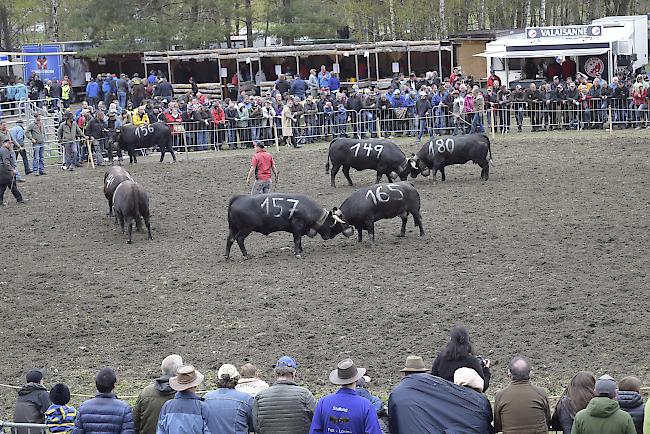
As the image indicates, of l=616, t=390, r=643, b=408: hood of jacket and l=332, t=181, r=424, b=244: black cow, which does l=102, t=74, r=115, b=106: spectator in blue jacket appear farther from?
l=616, t=390, r=643, b=408: hood of jacket

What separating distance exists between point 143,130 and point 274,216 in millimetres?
11300

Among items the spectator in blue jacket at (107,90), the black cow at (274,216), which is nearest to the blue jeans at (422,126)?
the black cow at (274,216)

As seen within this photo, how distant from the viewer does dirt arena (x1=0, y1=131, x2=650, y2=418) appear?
13.7 metres

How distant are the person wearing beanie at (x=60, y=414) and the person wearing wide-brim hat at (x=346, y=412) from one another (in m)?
2.45

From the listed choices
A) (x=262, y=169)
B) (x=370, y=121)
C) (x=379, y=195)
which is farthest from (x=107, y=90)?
(x=379, y=195)

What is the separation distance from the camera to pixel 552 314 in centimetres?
1462

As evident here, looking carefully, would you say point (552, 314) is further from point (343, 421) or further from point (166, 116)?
point (166, 116)

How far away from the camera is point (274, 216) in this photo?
18641 mm

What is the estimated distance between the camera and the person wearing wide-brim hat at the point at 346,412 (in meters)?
7.79

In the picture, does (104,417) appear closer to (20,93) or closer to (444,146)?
(444,146)

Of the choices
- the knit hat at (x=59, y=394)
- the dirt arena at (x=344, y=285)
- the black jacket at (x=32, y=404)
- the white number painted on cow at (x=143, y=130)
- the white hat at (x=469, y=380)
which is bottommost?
the dirt arena at (x=344, y=285)

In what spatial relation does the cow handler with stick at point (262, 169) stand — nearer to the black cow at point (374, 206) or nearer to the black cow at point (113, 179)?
the black cow at point (113, 179)

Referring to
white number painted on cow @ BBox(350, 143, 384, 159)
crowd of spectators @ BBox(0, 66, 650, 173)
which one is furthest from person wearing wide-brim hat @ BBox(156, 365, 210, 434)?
crowd of spectators @ BBox(0, 66, 650, 173)

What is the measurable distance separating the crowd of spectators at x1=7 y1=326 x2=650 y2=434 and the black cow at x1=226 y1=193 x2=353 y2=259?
9.91 meters
